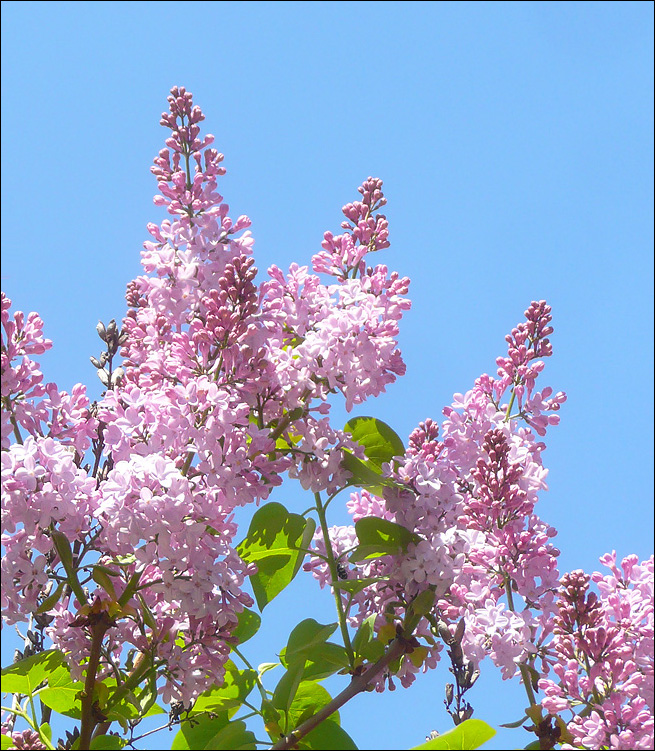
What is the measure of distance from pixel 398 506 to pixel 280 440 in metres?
0.39

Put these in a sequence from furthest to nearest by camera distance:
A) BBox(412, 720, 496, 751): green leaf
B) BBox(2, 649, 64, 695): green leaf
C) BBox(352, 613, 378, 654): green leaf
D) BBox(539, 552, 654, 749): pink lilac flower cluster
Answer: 1. BBox(352, 613, 378, 654): green leaf
2. BBox(2, 649, 64, 695): green leaf
3. BBox(539, 552, 654, 749): pink lilac flower cluster
4. BBox(412, 720, 496, 751): green leaf

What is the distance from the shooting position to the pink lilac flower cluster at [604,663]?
2057 millimetres

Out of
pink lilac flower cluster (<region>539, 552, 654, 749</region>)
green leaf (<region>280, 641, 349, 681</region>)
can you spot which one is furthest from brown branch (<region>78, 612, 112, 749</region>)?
pink lilac flower cluster (<region>539, 552, 654, 749</region>)

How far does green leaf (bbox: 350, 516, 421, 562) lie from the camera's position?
2484 millimetres

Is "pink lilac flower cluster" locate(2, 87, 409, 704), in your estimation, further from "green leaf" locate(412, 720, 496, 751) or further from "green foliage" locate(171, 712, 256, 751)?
"green leaf" locate(412, 720, 496, 751)

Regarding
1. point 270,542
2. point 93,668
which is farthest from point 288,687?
point 93,668

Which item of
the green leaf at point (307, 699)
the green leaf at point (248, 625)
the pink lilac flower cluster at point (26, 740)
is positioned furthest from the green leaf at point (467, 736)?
the pink lilac flower cluster at point (26, 740)

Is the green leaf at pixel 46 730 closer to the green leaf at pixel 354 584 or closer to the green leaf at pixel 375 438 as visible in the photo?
the green leaf at pixel 354 584

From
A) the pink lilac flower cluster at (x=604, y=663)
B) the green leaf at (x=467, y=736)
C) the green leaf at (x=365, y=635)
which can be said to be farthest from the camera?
the green leaf at (x=365, y=635)

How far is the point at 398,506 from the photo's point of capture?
2568mm

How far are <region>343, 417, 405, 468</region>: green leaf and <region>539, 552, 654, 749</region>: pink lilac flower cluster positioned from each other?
0.75 meters

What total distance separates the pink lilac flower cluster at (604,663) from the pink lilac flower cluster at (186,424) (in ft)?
2.38

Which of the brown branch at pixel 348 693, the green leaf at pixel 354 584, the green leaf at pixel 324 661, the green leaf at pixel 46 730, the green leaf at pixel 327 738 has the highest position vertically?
the green leaf at pixel 354 584

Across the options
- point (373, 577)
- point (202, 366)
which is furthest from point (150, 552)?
point (373, 577)
